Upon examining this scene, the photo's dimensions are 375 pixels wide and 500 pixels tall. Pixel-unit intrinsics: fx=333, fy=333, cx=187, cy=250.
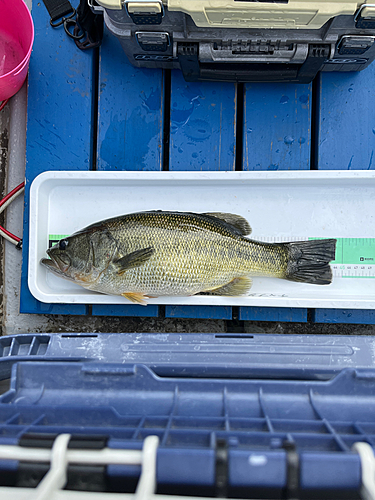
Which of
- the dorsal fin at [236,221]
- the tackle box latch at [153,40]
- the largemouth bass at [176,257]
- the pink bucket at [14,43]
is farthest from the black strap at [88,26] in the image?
the dorsal fin at [236,221]

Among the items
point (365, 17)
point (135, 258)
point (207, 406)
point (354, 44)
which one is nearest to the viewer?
point (207, 406)

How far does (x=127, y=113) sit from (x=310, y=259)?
127 centimetres

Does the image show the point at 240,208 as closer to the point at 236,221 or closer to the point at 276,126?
the point at 236,221

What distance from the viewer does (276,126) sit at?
6.02 ft

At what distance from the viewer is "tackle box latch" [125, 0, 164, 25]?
4.24 ft

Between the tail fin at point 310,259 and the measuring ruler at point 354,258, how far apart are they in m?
0.14

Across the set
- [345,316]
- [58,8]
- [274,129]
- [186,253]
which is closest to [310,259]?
[345,316]

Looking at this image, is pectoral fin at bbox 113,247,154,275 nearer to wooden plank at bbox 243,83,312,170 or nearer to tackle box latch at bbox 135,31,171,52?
wooden plank at bbox 243,83,312,170

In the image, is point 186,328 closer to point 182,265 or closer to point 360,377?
point 182,265

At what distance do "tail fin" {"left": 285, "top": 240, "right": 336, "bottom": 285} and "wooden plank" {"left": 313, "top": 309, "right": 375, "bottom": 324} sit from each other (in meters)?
0.22

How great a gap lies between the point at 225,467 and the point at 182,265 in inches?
36.0

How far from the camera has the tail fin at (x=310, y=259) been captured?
5.49 feet

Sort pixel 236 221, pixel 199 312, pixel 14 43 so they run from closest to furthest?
pixel 236 221 < pixel 199 312 < pixel 14 43

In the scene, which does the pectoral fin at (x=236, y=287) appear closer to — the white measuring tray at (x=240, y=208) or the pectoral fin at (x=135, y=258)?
the white measuring tray at (x=240, y=208)
